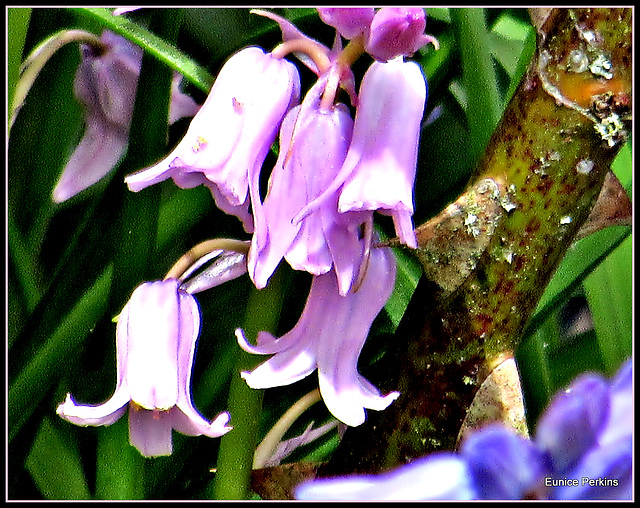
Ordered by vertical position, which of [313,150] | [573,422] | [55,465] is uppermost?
[313,150]

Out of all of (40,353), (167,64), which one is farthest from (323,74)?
(40,353)

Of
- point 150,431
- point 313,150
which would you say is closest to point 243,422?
point 150,431

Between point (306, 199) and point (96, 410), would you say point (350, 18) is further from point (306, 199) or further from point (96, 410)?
point (96, 410)

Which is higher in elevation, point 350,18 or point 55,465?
point 350,18

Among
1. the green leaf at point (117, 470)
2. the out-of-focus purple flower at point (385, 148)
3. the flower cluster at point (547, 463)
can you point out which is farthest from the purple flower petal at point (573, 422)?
the green leaf at point (117, 470)

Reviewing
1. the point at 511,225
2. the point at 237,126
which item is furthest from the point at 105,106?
the point at 511,225

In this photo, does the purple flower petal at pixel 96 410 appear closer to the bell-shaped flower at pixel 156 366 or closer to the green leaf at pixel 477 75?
the bell-shaped flower at pixel 156 366

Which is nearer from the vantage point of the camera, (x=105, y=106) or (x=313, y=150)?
(x=313, y=150)

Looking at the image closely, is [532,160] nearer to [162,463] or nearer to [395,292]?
[395,292]
